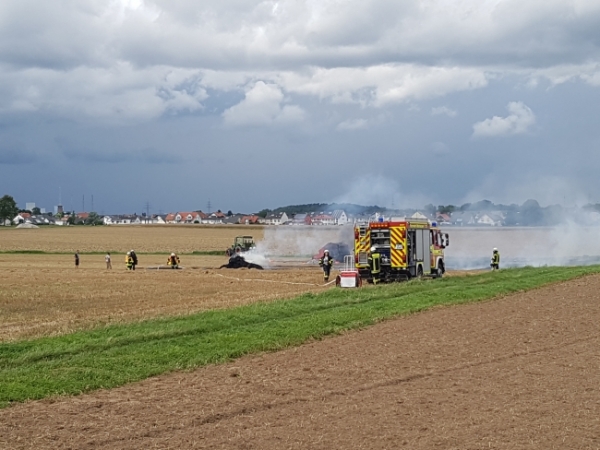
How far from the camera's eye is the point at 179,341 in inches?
695

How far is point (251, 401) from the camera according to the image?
11938mm

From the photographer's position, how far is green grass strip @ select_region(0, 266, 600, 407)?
13750 mm

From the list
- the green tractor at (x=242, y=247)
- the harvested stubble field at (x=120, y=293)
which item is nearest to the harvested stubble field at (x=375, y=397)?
the harvested stubble field at (x=120, y=293)

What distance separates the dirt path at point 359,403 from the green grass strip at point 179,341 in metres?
0.62

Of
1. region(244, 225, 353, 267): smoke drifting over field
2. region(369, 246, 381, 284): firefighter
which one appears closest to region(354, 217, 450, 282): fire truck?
region(369, 246, 381, 284): firefighter

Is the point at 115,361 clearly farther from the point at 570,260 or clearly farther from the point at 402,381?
the point at 570,260

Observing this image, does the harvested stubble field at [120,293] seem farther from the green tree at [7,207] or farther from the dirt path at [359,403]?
the green tree at [7,207]

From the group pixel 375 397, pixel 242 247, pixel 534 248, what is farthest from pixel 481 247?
pixel 375 397

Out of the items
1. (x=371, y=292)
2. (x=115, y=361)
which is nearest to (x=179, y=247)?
(x=371, y=292)

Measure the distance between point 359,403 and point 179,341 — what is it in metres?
6.83

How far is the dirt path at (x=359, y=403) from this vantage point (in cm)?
979

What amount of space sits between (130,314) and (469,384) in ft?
48.2

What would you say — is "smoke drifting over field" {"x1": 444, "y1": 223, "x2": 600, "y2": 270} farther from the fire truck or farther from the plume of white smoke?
the fire truck

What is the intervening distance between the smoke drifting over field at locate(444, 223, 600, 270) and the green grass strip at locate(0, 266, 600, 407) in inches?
1181
